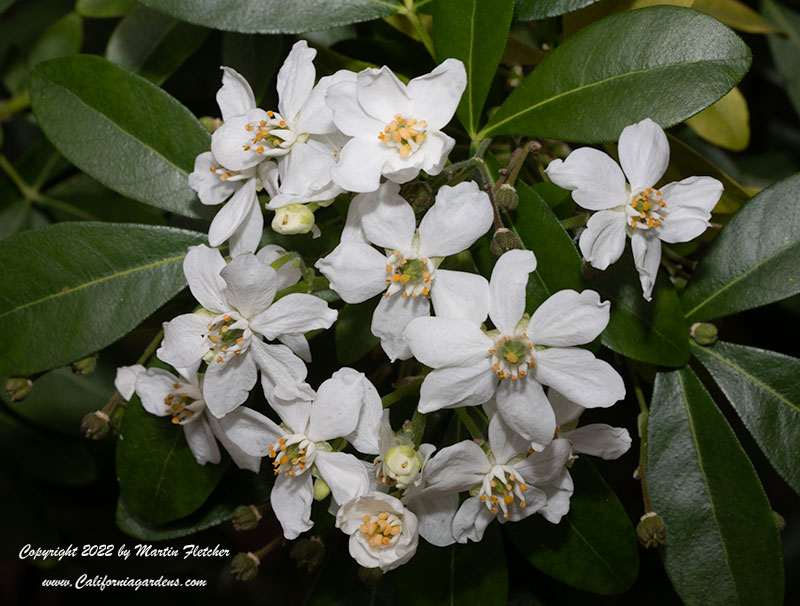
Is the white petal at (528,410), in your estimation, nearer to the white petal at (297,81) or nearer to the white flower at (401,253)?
the white flower at (401,253)

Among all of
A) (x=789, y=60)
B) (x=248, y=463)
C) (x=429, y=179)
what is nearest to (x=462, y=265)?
(x=429, y=179)

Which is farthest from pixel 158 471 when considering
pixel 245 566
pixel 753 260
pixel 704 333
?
pixel 753 260

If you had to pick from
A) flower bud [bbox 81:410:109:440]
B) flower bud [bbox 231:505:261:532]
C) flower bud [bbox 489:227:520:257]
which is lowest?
flower bud [bbox 231:505:261:532]

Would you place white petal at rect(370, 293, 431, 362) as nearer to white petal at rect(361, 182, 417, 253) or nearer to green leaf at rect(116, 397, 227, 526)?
white petal at rect(361, 182, 417, 253)

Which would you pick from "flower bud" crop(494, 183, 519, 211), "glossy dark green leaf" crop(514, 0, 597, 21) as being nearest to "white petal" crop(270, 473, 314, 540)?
"flower bud" crop(494, 183, 519, 211)

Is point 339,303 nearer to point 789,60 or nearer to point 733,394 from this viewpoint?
point 733,394

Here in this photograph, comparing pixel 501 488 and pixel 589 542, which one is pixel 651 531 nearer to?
pixel 589 542
